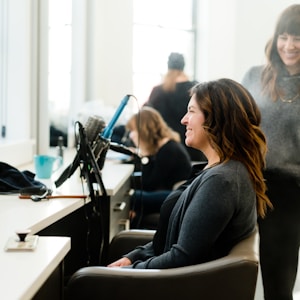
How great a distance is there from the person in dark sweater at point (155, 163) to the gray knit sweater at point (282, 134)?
3.43 feet

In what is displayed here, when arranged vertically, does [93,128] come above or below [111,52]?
below

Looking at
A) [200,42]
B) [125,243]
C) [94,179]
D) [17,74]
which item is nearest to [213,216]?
[125,243]

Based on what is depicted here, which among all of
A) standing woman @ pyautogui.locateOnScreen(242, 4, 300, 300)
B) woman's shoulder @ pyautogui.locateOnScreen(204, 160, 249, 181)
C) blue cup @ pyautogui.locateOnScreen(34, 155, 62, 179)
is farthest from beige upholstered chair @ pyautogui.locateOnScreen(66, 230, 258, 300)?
blue cup @ pyautogui.locateOnScreen(34, 155, 62, 179)

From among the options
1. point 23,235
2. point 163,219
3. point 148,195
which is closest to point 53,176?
point 148,195

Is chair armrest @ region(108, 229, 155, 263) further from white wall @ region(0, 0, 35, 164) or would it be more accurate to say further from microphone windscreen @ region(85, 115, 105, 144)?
white wall @ region(0, 0, 35, 164)

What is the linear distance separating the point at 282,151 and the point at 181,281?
939 millimetres

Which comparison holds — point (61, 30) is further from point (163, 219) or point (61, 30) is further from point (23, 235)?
point (23, 235)

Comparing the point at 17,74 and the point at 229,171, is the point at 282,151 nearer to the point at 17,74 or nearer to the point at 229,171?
the point at 229,171

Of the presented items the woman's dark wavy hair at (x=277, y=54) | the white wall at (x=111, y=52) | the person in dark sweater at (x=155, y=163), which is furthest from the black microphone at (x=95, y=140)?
the white wall at (x=111, y=52)

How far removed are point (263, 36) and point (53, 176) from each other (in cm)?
204

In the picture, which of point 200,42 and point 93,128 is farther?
point 200,42

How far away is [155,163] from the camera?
10.5ft

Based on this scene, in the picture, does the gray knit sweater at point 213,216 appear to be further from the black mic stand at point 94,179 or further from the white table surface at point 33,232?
the black mic stand at point 94,179

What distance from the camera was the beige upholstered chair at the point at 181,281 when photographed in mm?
1246
